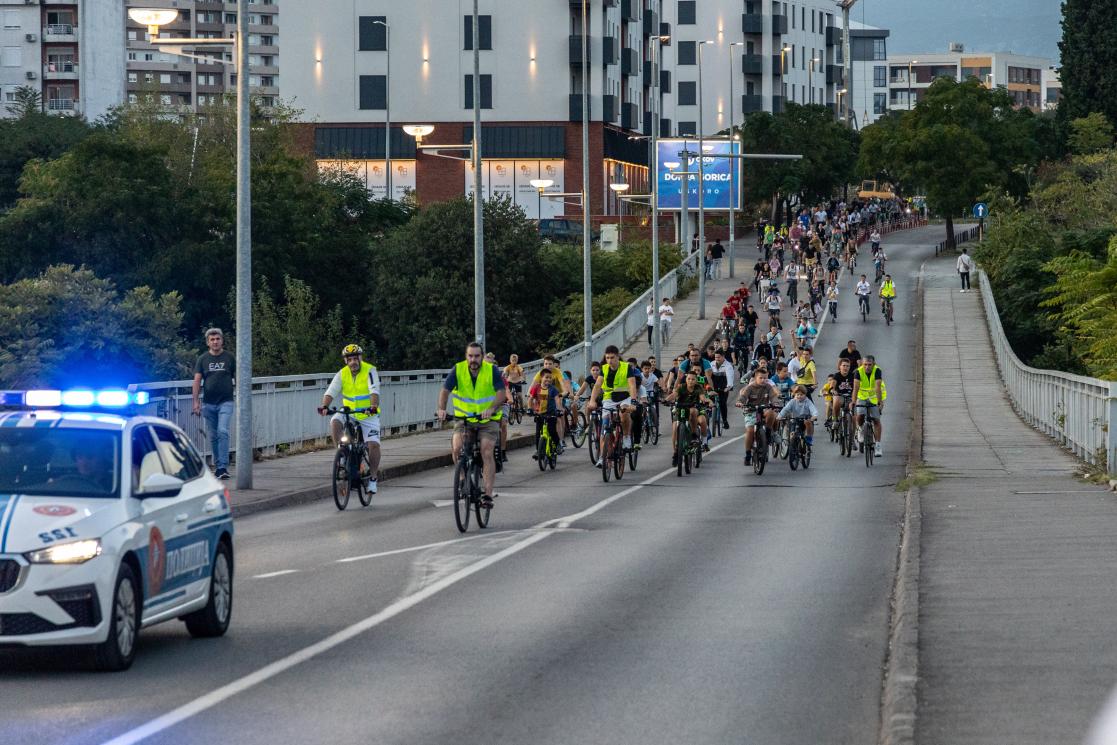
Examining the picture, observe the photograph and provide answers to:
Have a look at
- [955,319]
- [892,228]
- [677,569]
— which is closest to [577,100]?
[892,228]

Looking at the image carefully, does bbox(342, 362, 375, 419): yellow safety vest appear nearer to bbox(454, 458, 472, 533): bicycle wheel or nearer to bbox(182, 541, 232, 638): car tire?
bbox(454, 458, 472, 533): bicycle wheel

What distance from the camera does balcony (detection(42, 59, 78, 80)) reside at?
12675 centimetres

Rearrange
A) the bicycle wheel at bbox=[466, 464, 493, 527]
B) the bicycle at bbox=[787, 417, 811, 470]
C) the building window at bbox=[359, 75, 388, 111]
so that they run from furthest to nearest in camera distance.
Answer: the building window at bbox=[359, 75, 388, 111] < the bicycle at bbox=[787, 417, 811, 470] < the bicycle wheel at bbox=[466, 464, 493, 527]

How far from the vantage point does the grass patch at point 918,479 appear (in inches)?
957

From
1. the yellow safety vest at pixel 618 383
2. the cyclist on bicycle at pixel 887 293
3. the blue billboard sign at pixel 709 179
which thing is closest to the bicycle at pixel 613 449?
the yellow safety vest at pixel 618 383

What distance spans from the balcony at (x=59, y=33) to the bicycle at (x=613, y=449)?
4202 inches

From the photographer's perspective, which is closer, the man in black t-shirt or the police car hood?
the police car hood

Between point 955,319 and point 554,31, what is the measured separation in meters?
41.2

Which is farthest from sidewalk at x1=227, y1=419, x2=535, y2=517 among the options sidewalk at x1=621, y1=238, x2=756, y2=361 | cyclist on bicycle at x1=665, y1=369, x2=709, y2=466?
sidewalk at x1=621, y1=238, x2=756, y2=361

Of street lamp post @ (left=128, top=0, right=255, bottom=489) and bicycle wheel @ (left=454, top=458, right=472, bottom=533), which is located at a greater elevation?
street lamp post @ (left=128, top=0, right=255, bottom=489)

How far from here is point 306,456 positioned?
95.2 feet

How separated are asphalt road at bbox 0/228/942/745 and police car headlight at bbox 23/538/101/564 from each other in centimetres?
62

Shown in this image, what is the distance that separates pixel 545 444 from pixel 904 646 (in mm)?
18719

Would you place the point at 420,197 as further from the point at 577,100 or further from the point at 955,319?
the point at 955,319
